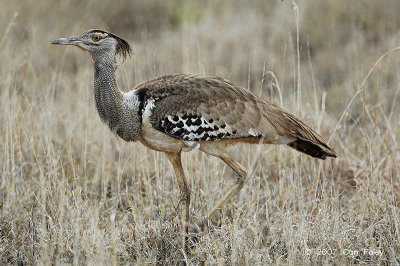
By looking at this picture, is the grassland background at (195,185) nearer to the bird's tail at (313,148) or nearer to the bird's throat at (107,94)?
the bird's tail at (313,148)

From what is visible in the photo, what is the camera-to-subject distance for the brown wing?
3.92 meters

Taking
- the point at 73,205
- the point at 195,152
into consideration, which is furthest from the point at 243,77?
the point at 73,205

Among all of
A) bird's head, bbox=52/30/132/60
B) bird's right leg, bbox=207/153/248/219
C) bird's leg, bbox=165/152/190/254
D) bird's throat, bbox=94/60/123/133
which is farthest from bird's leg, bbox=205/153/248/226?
bird's head, bbox=52/30/132/60

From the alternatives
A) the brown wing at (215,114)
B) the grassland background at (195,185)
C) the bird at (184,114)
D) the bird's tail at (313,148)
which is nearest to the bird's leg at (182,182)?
the bird at (184,114)

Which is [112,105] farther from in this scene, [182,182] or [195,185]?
[195,185]

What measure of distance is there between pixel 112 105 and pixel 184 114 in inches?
18.6

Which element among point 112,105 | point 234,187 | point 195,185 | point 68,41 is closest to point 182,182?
point 195,185

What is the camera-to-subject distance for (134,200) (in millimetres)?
4285

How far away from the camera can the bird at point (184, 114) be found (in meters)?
3.92

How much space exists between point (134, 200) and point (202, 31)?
4.77m

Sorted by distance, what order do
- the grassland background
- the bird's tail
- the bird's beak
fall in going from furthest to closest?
the bird's tail < the bird's beak < the grassland background

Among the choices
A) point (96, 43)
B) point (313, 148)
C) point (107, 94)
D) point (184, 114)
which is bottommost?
point (313, 148)

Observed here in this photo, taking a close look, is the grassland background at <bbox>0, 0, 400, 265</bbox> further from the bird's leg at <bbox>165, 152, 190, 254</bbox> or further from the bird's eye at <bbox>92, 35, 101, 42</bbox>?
the bird's eye at <bbox>92, 35, 101, 42</bbox>

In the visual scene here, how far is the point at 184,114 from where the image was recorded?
395 cm
